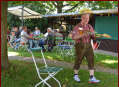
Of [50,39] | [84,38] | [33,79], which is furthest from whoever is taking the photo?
[50,39]

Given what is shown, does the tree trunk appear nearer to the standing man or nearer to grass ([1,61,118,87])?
grass ([1,61,118,87])

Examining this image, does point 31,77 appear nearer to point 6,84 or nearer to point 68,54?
point 6,84

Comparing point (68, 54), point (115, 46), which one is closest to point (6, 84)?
point (68, 54)

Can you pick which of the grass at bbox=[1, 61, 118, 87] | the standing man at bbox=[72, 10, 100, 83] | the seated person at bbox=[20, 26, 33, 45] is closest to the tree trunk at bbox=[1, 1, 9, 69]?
the grass at bbox=[1, 61, 118, 87]

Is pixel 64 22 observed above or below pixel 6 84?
above

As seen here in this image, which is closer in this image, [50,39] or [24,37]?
[24,37]

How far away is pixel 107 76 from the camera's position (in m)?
5.66

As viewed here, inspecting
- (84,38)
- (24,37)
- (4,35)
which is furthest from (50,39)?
(84,38)

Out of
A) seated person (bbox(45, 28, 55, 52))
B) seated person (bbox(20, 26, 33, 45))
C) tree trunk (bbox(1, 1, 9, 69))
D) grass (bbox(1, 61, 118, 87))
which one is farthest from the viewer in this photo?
seated person (bbox(45, 28, 55, 52))

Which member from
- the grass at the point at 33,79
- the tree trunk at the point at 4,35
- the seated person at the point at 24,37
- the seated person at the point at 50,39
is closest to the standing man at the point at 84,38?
the grass at the point at 33,79

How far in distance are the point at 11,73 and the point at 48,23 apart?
10.9 m

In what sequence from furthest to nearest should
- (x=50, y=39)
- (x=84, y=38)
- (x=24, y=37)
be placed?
(x=50, y=39) → (x=24, y=37) → (x=84, y=38)

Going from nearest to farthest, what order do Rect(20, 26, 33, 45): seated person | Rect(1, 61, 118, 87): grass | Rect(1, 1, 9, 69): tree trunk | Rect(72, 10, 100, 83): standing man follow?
1. Rect(72, 10, 100, 83): standing man
2. Rect(1, 61, 118, 87): grass
3. Rect(1, 1, 9, 69): tree trunk
4. Rect(20, 26, 33, 45): seated person

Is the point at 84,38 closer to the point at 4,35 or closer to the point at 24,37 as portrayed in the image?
the point at 4,35
